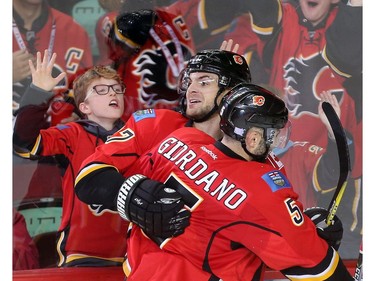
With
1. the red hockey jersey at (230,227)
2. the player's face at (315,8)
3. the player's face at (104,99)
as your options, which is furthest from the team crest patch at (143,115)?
the player's face at (315,8)

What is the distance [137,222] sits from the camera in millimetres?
2236

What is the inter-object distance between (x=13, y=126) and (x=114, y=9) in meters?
0.66

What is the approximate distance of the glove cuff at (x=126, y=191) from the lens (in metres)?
2.23

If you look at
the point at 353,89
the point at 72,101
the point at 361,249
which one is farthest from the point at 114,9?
the point at 361,249

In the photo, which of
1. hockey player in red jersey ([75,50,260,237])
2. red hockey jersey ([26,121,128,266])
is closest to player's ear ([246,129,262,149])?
hockey player in red jersey ([75,50,260,237])

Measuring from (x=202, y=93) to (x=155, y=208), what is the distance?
1.75ft

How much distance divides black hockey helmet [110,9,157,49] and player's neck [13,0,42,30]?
0.33 metres

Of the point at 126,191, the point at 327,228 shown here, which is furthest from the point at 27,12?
the point at 327,228

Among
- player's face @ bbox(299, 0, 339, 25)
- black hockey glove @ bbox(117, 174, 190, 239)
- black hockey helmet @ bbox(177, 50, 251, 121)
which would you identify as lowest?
black hockey glove @ bbox(117, 174, 190, 239)

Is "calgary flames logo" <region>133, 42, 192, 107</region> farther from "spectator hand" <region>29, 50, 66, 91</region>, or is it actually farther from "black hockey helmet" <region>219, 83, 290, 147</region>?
"black hockey helmet" <region>219, 83, 290, 147</region>

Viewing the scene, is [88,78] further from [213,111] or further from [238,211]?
[238,211]

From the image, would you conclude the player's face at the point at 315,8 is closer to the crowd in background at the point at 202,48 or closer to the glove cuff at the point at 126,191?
the crowd in background at the point at 202,48

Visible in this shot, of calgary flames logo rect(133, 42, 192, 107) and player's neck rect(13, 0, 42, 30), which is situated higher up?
player's neck rect(13, 0, 42, 30)

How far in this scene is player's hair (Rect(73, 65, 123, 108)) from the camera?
2.98 metres
